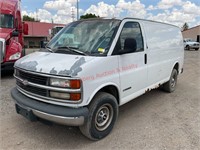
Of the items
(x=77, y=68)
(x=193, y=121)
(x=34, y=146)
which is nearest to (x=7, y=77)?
(x=34, y=146)

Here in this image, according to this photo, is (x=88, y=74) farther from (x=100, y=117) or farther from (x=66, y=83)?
(x=100, y=117)

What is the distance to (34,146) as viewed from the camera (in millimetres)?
3459

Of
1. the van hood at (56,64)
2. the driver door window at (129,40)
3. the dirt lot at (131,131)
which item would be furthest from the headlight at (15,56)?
the driver door window at (129,40)

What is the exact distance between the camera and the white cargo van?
3.16 meters

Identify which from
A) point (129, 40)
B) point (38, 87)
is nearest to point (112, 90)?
point (129, 40)

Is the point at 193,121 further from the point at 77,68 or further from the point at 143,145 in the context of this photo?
the point at 77,68

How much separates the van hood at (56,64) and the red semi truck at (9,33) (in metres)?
Result: 4.70

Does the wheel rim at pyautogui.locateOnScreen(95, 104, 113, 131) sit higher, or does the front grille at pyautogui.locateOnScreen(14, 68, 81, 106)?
the front grille at pyautogui.locateOnScreen(14, 68, 81, 106)

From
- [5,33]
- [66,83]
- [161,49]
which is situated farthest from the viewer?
[5,33]

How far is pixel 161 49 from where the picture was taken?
5508 mm

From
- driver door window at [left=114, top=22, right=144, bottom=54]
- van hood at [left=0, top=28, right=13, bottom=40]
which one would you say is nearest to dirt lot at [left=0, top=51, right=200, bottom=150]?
driver door window at [left=114, top=22, right=144, bottom=54]

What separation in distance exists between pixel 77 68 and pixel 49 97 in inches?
25.5

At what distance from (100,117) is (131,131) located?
716mm

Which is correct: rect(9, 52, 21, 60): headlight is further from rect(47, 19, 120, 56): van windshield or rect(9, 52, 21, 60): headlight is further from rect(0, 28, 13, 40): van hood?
rect(47, 19, 120, 56): van windshield
